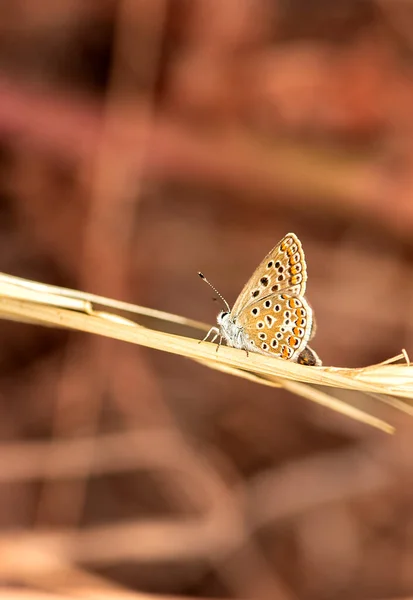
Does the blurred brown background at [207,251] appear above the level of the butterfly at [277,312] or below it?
above

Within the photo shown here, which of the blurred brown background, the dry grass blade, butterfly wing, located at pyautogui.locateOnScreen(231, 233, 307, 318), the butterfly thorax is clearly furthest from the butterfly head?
the blurred brown background

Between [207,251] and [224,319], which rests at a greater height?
[207,251]

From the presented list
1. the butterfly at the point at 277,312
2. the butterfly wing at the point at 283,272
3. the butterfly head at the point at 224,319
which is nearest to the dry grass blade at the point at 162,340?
the butterfly at the point at 277,312

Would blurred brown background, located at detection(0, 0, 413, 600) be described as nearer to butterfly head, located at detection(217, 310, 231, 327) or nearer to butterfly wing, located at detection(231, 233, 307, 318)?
butterfly head, located at detection(217, 310, 231, 327)

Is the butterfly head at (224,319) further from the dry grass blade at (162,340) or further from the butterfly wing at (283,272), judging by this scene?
the dry grass blade at (162,340)

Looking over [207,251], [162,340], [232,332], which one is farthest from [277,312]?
[207,251]

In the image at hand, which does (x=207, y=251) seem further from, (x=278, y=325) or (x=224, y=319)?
(x=278, y=325)

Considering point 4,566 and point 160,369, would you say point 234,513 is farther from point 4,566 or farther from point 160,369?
point 4,566

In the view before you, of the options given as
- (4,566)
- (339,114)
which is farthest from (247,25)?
(4,566)
